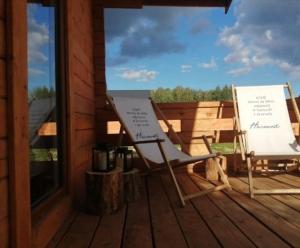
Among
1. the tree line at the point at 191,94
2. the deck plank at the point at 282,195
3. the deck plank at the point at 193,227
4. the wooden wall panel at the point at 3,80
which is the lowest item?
the deck plank at the point at 193,227

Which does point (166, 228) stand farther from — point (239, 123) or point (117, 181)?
point (239, 123)

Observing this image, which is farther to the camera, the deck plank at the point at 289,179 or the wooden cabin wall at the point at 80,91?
the deck plank at the point at 289,179

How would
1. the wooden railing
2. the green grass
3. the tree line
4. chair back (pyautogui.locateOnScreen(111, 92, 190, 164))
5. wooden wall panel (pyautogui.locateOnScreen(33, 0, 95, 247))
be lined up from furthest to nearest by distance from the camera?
the tree line < the wooden railing < chair back (pyautogui.locateOnScreen(111, 92, 190, 164)) < wooden wall panel (pyautogui.locateOnScreen(33, 0, 95, 247)) < the green grass

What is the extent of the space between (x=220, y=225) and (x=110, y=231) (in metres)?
0.67

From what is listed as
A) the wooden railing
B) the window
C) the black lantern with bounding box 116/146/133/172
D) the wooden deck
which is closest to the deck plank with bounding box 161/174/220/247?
the wooden deck

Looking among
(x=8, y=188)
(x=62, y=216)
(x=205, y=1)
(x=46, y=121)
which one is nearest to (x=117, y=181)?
(x=62, y=216)

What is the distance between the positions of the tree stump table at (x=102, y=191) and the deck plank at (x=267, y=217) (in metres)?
0.96

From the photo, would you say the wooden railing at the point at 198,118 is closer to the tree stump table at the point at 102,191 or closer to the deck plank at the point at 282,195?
the deck plank at the point at 282,195

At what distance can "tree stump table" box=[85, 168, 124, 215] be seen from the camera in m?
2.53

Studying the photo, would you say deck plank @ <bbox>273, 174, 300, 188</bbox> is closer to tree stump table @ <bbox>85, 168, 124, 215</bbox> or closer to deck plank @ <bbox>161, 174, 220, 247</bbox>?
deck plank @ <bbox>161, 174, 220, 247</bbox>

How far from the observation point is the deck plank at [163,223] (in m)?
1.97

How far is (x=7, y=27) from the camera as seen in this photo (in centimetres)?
141

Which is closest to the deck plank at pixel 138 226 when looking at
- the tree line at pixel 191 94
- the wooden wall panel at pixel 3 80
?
the wooden wall panel at pixel 3 80

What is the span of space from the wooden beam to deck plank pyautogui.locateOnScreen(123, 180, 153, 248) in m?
0.61
